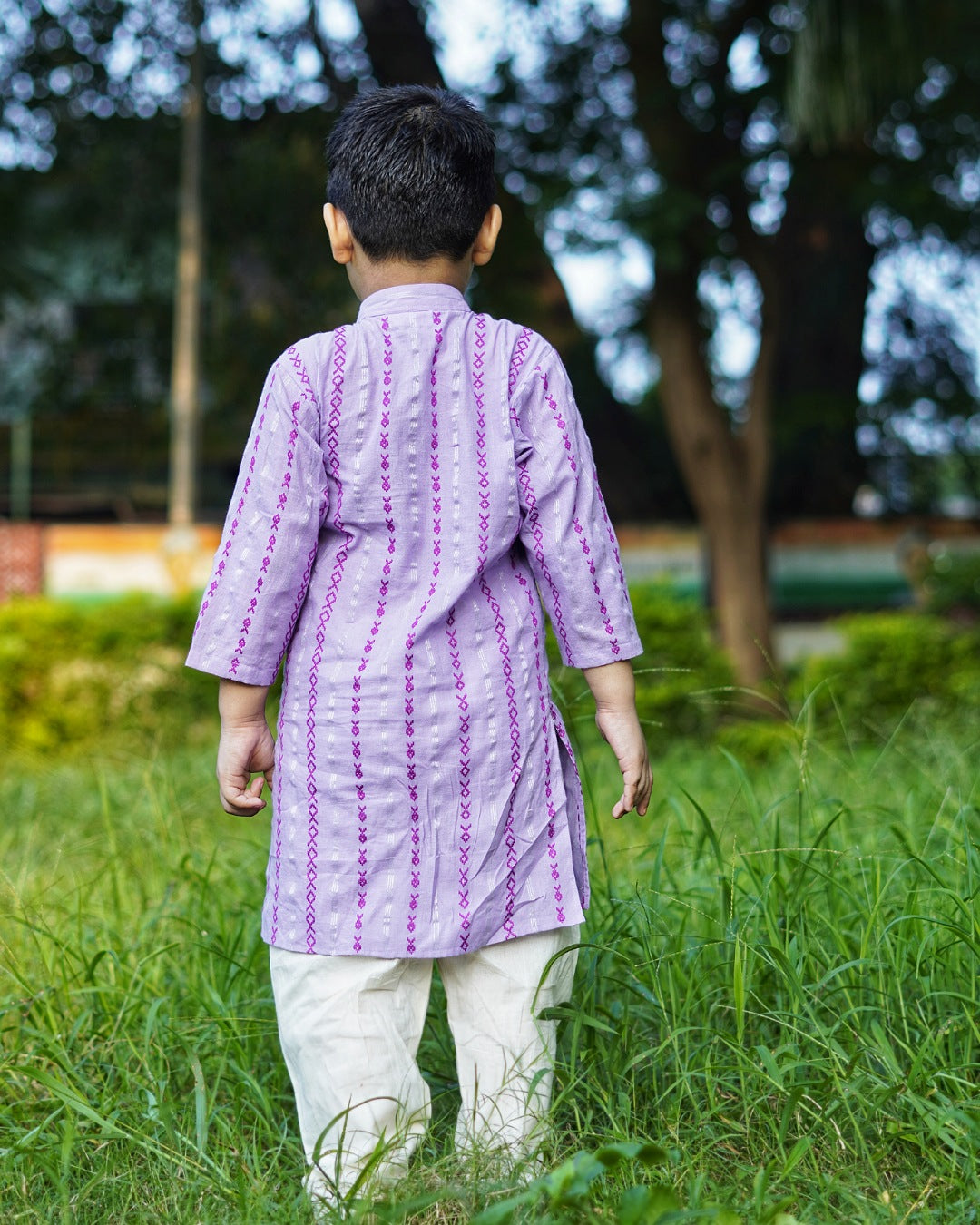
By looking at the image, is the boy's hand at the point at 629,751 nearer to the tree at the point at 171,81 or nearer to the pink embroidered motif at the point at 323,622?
the pink embroidered motif at the point at 323,622

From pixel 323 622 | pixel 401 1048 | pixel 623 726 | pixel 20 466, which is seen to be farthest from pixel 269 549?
pixel 20 466

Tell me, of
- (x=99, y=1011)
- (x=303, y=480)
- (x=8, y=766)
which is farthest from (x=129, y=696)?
(x=303, y=480)

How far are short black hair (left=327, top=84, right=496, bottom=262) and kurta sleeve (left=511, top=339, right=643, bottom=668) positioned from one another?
23 centimetres

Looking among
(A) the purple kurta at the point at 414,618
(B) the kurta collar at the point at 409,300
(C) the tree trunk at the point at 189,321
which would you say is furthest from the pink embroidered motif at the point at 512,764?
(C) the tree trunk at the point at 189,321

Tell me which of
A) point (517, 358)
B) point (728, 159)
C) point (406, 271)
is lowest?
point (517, 358)

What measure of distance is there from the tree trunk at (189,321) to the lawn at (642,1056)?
7297 mm

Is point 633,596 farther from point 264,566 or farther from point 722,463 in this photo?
point 264,566

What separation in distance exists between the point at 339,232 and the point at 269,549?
0.52 metres

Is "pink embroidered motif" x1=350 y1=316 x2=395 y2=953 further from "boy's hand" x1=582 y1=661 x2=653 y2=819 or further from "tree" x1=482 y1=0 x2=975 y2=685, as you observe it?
"tree" x1=482 y1=0 x2=975 y2=685

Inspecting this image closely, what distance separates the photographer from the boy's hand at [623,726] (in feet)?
6.25

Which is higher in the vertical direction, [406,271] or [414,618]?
[406,271]

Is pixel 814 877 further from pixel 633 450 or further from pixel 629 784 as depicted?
pixel 633 450

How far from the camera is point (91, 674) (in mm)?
7488

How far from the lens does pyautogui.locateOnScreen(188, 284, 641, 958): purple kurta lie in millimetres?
1819
